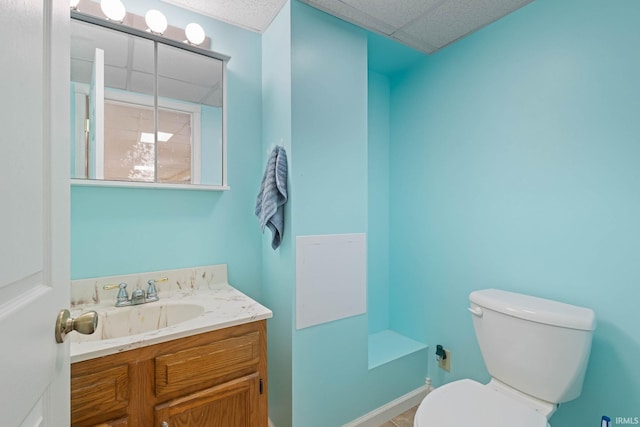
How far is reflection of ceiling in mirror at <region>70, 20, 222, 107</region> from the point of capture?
124 cm

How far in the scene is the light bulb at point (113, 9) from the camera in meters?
1.28

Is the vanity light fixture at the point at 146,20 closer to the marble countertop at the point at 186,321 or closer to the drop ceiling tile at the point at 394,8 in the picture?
the drop ceiling tile at the point at 394,8

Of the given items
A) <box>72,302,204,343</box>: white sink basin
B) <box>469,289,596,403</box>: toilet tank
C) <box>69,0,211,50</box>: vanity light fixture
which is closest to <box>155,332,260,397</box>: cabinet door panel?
<box>72,302,204,343</box>: white sink basin

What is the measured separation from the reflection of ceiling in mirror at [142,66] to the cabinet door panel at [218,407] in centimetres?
136

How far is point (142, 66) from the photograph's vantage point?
136 cm

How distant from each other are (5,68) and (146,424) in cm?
106

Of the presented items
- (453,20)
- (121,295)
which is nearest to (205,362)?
(121,295)

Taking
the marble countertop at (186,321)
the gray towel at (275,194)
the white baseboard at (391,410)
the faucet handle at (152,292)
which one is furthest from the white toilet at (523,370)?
the faucet handle at (152,292)

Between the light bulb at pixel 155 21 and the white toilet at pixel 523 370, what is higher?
the light bulb at pixel 155 21

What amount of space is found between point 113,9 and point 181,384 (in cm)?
162

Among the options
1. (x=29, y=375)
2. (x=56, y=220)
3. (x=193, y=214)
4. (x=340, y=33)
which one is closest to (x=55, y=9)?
(x=56, y=220)

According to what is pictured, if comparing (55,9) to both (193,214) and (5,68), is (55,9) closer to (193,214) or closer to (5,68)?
(5,68)

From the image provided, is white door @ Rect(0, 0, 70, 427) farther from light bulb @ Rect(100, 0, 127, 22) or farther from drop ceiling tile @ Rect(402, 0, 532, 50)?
drop ceiling tile @ Rect(402, 0, 532, 50)

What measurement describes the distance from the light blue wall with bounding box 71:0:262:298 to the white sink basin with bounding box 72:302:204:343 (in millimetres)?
229
